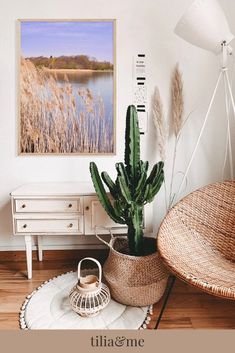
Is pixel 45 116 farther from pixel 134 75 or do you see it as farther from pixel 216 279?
pixel 216 279

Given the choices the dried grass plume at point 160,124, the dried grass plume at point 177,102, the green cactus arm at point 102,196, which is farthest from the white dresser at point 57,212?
the dried grass plume at point 177,102

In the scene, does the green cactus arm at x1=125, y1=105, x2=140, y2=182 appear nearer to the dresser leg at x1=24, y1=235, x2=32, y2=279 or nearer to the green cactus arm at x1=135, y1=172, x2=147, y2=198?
the green cactus arm at x1=135, y1=172, x2=147, y2=198

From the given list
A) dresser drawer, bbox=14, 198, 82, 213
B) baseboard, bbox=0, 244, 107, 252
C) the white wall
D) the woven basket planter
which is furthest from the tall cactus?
baseboard, bbox=0, 244, 107, 252

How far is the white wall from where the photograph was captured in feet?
7.02

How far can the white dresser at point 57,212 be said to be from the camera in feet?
6.31

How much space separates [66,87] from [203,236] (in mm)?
1496

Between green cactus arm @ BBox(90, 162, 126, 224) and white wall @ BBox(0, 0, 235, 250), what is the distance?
0.49 meters

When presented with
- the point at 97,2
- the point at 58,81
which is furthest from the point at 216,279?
the point at 97,2

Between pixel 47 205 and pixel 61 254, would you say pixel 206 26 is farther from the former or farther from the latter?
pixel 61 254

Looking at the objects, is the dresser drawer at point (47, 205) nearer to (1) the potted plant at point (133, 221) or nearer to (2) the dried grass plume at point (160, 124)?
(1) the potted plant at point (133, 221)

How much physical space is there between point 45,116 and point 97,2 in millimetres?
958

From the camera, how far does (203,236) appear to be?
1666 mm

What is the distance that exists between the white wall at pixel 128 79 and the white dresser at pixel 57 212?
38 centimetres
